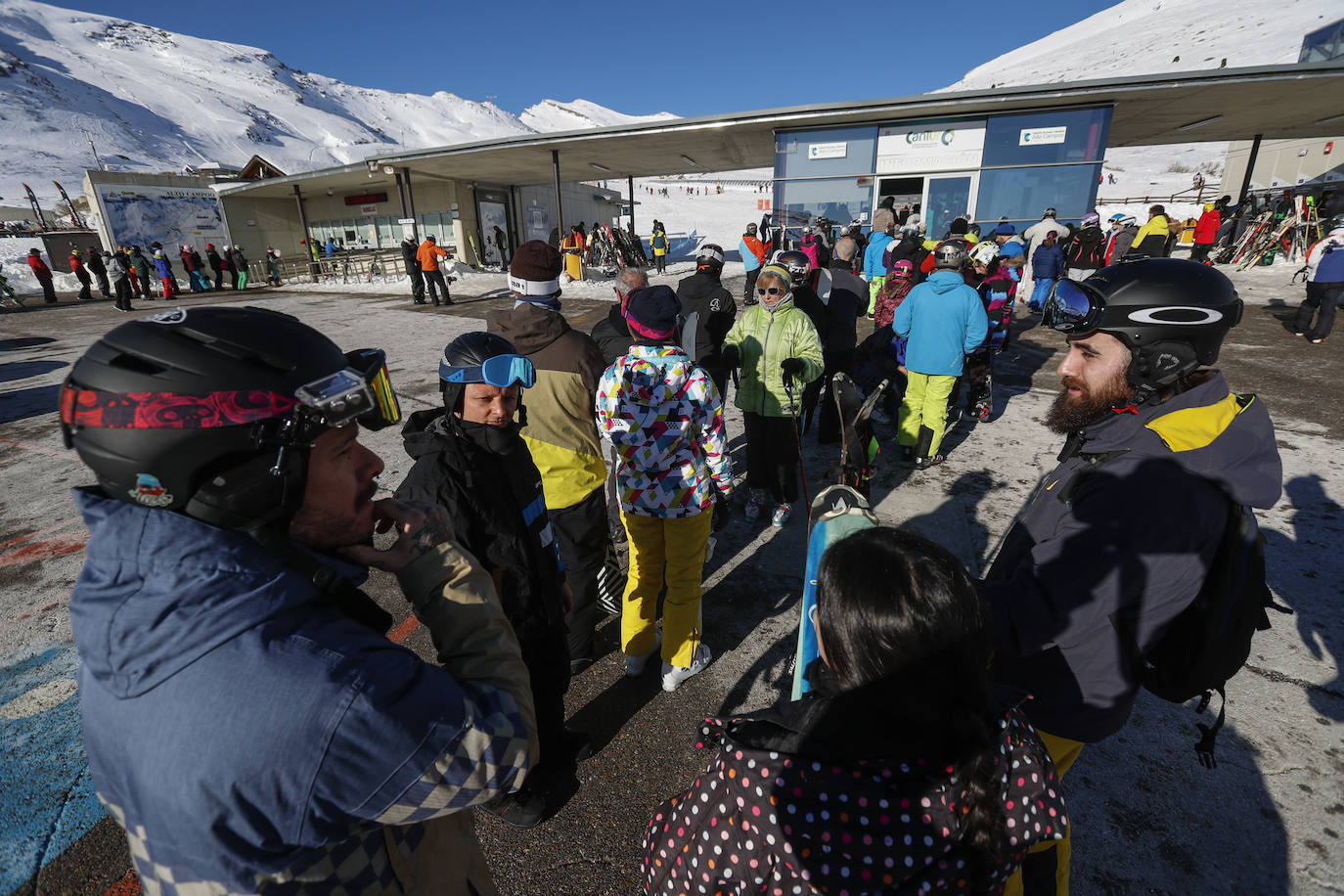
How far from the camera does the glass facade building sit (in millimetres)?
12445

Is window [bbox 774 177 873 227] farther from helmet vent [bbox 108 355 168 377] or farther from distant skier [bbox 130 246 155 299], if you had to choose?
distant skier [bbox 130 246 155 299]

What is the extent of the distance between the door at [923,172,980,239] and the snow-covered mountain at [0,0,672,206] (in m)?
80.5

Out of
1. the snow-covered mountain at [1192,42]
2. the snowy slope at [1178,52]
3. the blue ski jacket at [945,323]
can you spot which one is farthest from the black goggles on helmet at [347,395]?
the snow-covered mountain at [1192,42]

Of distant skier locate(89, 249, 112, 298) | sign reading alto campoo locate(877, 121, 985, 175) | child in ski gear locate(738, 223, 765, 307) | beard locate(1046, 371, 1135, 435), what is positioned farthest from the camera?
distant skier locate(89, 249, 112, 298)

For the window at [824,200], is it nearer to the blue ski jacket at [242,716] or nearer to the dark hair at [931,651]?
the dark hair at [931,651]

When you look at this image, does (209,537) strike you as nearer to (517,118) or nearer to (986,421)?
(986,421)

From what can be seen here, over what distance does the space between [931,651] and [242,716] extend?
108cm

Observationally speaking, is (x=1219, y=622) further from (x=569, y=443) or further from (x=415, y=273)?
(x=415, y=273)

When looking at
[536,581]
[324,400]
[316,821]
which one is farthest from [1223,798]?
[324,400]

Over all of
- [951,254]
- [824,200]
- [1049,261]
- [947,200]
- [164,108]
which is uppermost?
[164,108]

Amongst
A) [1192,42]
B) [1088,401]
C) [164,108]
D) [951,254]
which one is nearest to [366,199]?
[951,254]

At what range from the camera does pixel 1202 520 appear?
142cm

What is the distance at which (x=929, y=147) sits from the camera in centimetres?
1318

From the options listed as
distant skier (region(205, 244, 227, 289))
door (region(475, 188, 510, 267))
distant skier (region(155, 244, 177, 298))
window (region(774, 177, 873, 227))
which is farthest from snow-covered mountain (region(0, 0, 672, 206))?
window (region(774, 177, 873, 227))
